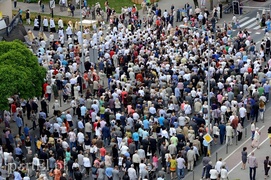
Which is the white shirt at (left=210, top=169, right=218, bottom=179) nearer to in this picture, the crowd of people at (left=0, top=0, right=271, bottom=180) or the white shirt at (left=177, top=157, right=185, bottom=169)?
the crowd of people at (left=0, top=0, right=271, bottom=180)

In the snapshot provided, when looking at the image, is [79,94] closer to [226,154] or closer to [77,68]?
[77,68]

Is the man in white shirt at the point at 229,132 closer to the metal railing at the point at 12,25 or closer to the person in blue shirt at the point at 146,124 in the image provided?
the person in blue shirt at the point at 146,124

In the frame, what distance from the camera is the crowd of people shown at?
48.3 m

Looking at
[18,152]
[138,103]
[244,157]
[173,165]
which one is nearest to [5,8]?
[138,103]

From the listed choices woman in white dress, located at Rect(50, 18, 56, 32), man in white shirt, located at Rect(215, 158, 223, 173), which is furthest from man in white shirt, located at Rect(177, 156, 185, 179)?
woman in white dress, located at Rect(50, 18, 56, 32)

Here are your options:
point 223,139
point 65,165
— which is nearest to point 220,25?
point 223,139

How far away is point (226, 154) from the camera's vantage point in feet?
169

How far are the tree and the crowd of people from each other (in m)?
1.75

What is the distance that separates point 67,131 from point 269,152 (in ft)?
36.4

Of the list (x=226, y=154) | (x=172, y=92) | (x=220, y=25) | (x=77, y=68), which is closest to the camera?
(x=226, y=154)

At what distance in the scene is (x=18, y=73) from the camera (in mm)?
52906

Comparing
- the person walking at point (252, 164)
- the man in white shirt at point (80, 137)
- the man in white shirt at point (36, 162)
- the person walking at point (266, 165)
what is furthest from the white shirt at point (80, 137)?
the person walking at point (266, 165)

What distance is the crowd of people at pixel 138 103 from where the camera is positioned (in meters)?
48.3

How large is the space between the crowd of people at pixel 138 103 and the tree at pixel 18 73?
175cm
